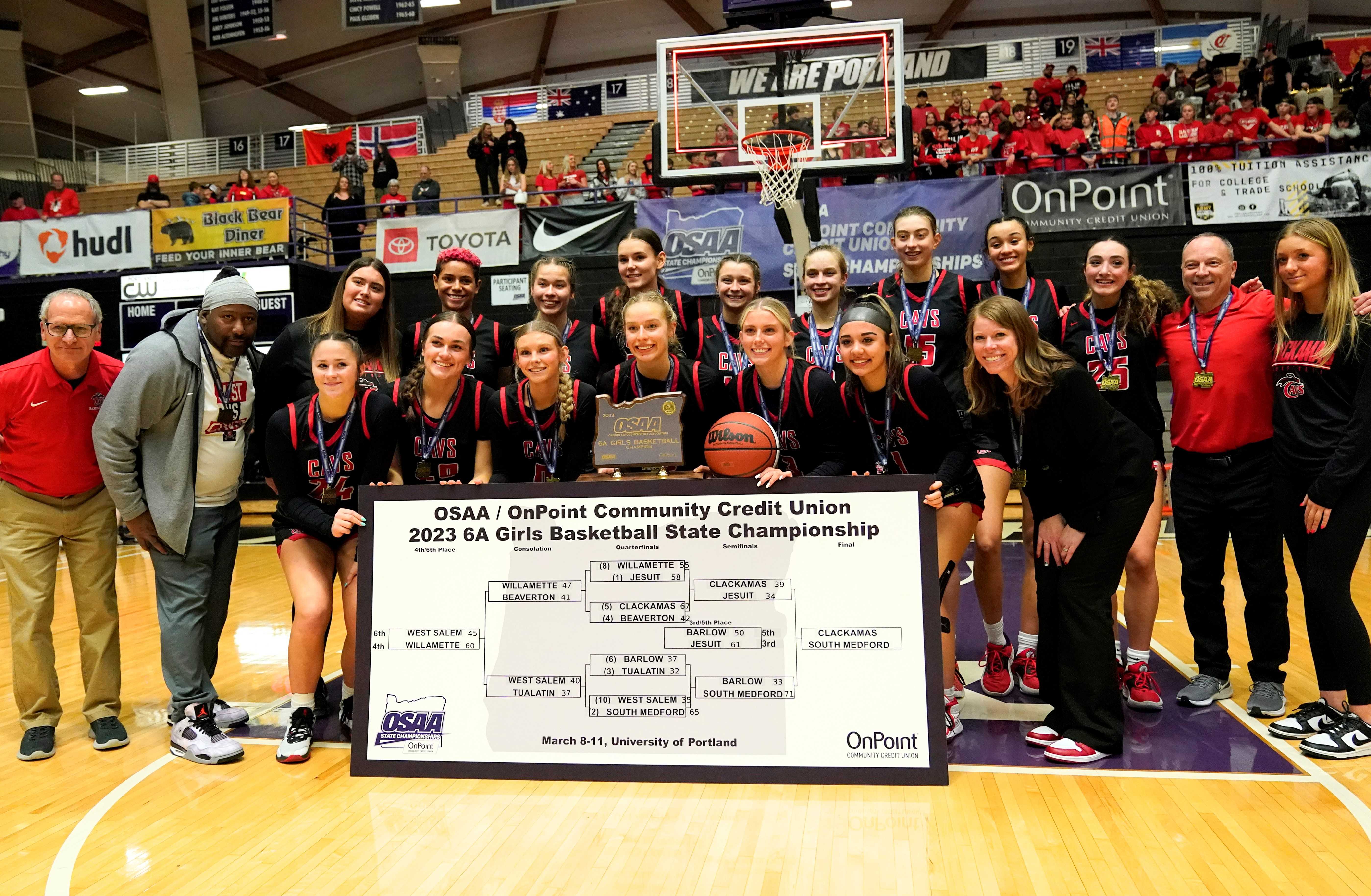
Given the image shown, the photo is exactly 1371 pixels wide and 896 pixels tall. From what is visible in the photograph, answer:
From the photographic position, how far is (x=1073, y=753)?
356 cm

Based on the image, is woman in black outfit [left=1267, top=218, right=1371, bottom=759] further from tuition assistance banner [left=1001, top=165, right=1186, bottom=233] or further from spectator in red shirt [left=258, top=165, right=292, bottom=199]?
spectator in red shirt [left=258, top=165, right=292, bottom=199]

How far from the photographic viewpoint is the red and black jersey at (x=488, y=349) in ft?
15.2

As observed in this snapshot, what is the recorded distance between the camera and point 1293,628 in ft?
19.4

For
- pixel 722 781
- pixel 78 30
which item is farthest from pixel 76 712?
pixel 78 30

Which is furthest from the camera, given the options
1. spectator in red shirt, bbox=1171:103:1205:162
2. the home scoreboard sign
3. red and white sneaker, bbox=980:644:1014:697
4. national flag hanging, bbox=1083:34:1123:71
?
national flag hanging, bbox=1083:34:1123:71

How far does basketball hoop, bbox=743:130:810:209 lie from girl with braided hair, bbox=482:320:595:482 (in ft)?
16.6

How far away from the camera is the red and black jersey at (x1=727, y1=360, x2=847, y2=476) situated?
371cm

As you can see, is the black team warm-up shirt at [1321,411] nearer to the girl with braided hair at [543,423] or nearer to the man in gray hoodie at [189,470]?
the girl with braided hair at [543,423]

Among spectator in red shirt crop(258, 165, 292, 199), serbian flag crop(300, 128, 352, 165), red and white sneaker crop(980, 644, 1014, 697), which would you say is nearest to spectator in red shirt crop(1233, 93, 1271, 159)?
red and white sneaker crop(980, 644, 1014, 697)

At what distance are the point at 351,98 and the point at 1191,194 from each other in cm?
1989

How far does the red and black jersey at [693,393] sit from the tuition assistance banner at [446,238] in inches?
383

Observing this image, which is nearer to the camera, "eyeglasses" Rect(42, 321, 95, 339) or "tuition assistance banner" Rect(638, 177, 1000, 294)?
"eyeglasses" Rect(42, 321, 95, 339)

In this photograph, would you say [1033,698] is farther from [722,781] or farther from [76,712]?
[76,712]

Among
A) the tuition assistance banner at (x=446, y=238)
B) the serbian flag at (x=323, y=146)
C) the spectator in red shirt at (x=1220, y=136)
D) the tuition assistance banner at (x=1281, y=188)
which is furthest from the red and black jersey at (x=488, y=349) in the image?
the serbian flag at (x=323, y=146)
